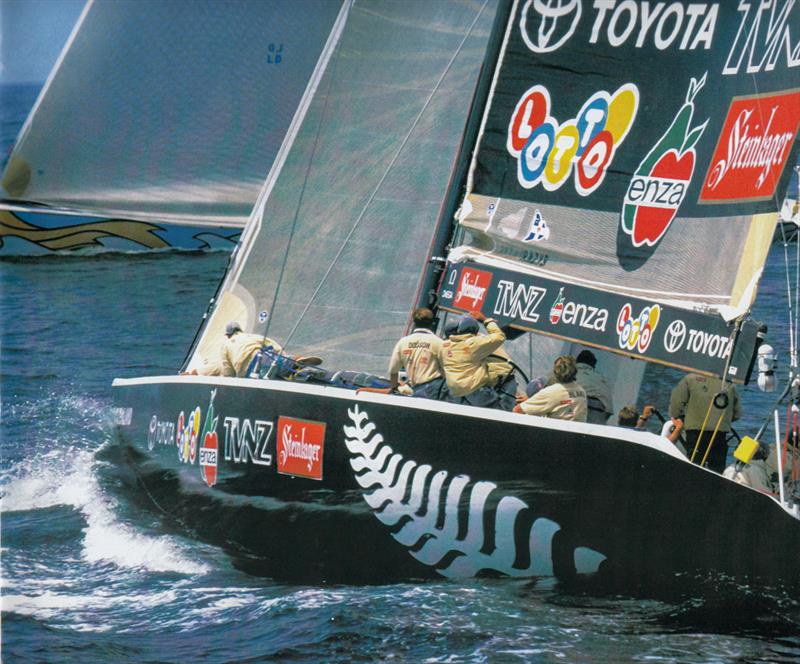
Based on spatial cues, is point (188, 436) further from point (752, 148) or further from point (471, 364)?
point (752, 148)

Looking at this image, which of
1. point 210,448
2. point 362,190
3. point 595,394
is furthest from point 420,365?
point 362,190

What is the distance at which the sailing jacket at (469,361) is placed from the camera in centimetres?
983

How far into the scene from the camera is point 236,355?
1118 centimetres

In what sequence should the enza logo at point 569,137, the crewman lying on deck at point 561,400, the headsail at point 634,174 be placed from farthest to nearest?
1. the enza logo at point 569,137
2. the headsail at point 634,174
3. the crewman lying on deck at point 561,400

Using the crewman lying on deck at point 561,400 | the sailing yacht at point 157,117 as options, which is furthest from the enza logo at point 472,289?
the sailing yacht at point 157,117

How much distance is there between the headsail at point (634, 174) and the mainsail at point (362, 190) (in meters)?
1.45

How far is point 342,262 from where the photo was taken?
1226cm

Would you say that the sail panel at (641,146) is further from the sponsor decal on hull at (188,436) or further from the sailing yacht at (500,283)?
the sponsor decal on hull at (188,436)

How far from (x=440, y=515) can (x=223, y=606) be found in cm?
148

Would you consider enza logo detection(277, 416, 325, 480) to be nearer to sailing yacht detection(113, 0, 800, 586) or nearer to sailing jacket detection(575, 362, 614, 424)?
sailing yacht detection(113, 0, 800, 586)

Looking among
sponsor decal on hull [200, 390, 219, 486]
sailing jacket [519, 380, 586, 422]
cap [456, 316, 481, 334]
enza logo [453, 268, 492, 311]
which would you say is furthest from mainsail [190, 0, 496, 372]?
sailing jacket [519, 380, 586, 422]

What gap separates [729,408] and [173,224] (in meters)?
12.9

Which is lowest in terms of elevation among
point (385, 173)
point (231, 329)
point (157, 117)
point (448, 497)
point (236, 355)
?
point (448, 497)

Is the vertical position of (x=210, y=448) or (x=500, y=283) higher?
(x=500, y=283)
